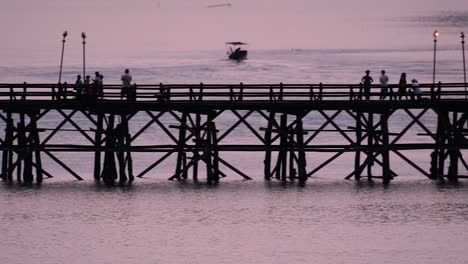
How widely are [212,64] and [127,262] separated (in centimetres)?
11555

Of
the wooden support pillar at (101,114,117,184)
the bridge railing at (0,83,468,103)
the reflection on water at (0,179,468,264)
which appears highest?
the bridge railing at (0,83,468,103)

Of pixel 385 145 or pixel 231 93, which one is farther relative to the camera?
pixel 385 145

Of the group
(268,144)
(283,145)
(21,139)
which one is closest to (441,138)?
(283,145)

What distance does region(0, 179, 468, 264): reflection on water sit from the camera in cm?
3738

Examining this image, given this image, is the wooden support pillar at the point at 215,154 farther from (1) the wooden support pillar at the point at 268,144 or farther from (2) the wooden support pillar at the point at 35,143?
(2) the wooden support pillar at the point at 35,143

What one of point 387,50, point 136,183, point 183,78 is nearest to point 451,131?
point 136,183

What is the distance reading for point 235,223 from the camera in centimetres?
4144

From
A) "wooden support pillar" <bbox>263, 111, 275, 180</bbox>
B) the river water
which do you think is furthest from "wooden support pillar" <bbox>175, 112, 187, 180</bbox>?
"wooden support pillar" <bbox>263, 111, 275, 180</bbox>

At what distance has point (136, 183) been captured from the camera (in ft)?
157

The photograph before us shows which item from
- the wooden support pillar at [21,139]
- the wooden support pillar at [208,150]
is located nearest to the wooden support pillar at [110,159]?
the wooden support pillar at [21,139]

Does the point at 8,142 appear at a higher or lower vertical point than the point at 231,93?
lower

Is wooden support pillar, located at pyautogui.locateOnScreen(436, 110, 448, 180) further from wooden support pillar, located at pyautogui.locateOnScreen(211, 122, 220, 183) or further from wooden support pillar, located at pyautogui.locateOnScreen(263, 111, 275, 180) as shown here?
wooden support pillar, located at pyautogui.locateOnScreen(211, 122, 220, 183)

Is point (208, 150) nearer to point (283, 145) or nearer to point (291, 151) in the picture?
point (283, 145)

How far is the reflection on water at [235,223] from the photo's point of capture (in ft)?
123
